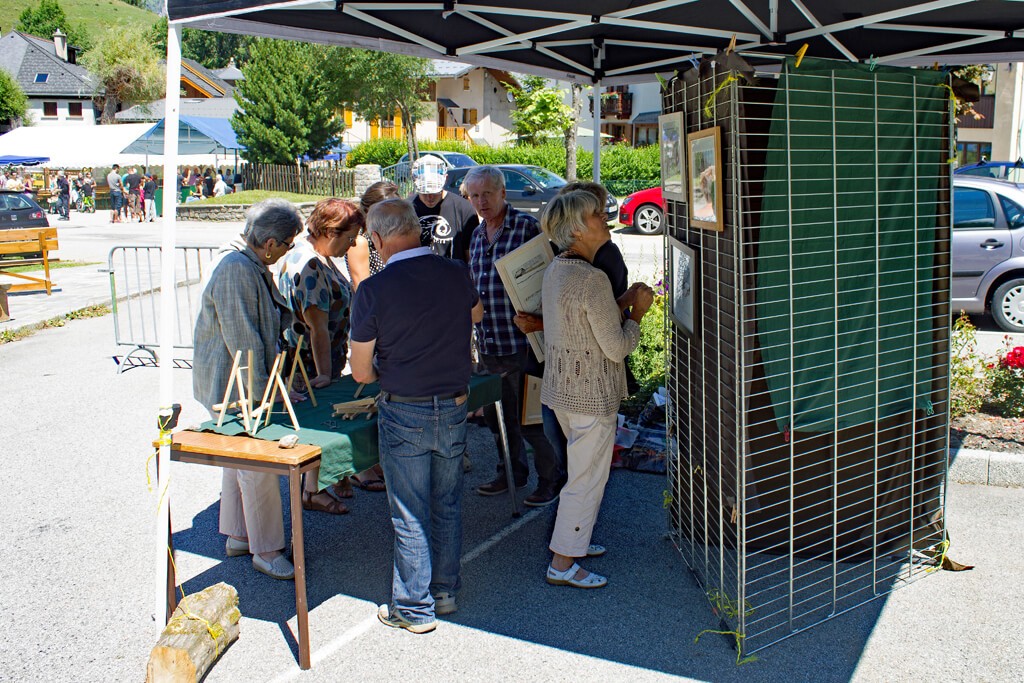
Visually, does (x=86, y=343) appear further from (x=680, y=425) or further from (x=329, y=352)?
(x=680, y=425)

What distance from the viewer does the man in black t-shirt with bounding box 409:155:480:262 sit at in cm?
575

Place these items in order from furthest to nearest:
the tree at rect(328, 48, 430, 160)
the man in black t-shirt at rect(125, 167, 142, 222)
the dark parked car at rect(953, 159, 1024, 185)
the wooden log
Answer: the tree at rect(328, 48, 430, 160) < the man in black t-shirt at rect(125, 167, 142, 222) < the dark parked car at rect(953, 159, 1024, 185) < the wooden log

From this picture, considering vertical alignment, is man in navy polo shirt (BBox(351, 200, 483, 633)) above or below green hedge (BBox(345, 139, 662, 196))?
below

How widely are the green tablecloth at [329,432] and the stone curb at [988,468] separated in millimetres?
Result: 3151

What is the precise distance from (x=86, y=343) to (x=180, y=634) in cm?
758

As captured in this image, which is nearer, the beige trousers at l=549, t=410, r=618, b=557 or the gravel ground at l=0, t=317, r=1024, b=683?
the gravel ground at l=0, t=317, r=1024, b=683

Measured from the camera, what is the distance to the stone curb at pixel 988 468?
17.3 feet

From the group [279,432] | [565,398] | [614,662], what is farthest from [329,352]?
[614,662]

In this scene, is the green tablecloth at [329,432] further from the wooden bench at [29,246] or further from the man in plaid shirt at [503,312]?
the wooden bench at [29,246]

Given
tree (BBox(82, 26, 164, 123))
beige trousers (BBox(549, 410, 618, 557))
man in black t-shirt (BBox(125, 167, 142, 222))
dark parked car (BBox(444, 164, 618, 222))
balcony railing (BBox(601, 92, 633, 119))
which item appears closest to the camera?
beige trousers (BBox(549, 410, 618, 557))

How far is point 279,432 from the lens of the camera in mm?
3699

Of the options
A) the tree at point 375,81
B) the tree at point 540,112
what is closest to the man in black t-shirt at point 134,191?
the tree at point 375,81

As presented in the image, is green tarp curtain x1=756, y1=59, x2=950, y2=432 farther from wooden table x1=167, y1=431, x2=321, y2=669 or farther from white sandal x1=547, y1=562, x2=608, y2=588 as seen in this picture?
wooden table x1=167, y1=431, x2=321, y2=669

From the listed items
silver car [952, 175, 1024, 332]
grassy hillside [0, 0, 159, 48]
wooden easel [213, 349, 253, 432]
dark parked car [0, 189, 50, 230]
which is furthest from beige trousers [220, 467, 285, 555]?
grassy hillside [0, 0, 159, 48]
